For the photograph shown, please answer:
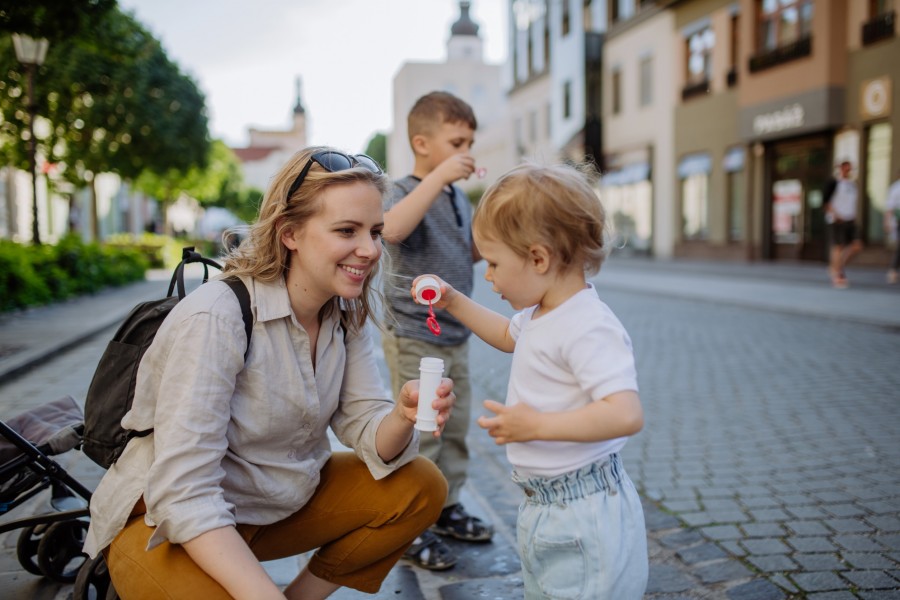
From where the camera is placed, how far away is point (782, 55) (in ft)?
62.7

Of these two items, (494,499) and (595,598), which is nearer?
(595,598)

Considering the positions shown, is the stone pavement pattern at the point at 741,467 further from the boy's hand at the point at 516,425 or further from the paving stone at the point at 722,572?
the boy's hand at the point at 516,425

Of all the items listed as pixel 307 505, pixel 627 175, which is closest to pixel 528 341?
pixel 307 505

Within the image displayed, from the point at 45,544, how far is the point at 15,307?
9.01 m

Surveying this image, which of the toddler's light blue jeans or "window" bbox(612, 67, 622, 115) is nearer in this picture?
the toddler's light blue jeans

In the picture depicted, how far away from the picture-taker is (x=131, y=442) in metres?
1.98

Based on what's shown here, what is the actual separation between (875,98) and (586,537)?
17741 mm

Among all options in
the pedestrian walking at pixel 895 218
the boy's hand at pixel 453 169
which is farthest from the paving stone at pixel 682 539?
the pedestrian walking at pixel 895 218

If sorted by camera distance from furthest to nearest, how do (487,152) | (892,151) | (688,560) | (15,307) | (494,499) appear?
1. (487,152)
2. (892,151)
3. (15,307)
4. (494,499)
5. (688,560)

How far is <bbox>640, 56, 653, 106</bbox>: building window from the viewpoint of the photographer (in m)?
26.4

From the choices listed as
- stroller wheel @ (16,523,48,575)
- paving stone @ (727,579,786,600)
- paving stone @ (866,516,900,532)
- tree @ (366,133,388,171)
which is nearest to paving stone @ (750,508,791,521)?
paving stone @ (866,516,900,532)

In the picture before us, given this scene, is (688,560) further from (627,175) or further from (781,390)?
(627,175)

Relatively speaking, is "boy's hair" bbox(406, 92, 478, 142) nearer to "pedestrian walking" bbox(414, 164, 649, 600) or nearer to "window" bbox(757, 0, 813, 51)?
"pedestrian walking" bbox(414, 164, 649, 600)

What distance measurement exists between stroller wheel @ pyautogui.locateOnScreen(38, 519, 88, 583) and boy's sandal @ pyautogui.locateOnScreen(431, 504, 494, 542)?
1377 mm
